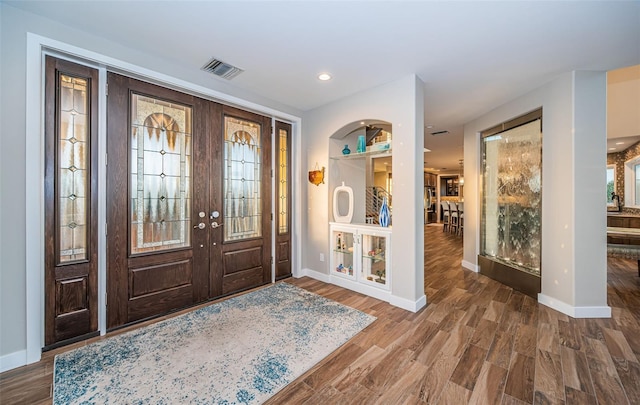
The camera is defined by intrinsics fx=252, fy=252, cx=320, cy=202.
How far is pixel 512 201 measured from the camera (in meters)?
3.82

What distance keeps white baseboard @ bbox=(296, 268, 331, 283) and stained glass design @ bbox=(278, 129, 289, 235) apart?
2.51 ft

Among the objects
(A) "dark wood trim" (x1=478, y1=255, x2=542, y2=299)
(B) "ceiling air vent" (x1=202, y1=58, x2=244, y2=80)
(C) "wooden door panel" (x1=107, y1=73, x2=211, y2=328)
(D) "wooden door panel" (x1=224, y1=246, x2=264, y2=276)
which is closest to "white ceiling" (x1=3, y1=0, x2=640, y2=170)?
(B) "ceiling air vent" (x1=202, y1=58, x2=244, y2=80)

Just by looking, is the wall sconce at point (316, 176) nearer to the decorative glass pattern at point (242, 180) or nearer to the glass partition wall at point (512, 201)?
the decorative glass pattern at point (242, 180)

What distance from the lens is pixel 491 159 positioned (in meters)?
4.27

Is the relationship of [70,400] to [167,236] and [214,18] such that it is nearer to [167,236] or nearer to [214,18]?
[167,236]

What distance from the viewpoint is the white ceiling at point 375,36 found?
6.29 feet

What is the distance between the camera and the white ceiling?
6.29 feet

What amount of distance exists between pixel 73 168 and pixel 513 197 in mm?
5377

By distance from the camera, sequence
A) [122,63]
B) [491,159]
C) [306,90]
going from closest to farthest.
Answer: [122,63] → [306,90] → [491,159]

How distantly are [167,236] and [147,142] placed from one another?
106 centimetres

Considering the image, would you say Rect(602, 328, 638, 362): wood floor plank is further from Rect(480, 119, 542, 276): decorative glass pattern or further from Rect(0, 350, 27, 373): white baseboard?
Rect(0, 350, 27, 373): white baseboard

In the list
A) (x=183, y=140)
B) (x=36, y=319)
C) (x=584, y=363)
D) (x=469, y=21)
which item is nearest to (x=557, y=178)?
(x=584, y=363)

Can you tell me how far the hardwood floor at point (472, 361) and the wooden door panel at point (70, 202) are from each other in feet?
1.02

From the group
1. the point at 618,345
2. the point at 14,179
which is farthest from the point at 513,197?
the point at 14,179
